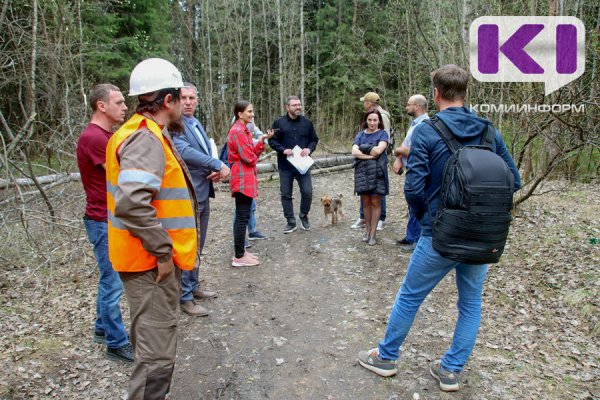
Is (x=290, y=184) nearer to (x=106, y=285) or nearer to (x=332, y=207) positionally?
(x=332, y=207)

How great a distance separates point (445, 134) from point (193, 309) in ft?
10.4

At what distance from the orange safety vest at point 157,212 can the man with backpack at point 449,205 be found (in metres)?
1.55

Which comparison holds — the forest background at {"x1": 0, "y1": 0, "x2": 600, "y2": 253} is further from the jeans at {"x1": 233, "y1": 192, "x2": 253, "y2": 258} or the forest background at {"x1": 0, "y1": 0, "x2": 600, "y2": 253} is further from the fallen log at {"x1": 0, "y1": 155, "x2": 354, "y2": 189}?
the jeans at {"x1": 233, "y1": 192, "x2": 253, "y2": 258}

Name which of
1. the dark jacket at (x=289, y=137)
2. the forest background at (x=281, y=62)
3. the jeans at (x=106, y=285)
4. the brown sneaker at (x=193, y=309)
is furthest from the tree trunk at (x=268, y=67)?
the jeans at (x=106, y=285)

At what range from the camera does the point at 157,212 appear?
94.7 inches

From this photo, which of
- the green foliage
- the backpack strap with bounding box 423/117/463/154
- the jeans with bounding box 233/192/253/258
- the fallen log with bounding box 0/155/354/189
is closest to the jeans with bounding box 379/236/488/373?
the backpack strap with bounding box 423/117/463/154

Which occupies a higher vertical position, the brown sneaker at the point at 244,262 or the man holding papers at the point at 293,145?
the man holding papers at the point at 293,145

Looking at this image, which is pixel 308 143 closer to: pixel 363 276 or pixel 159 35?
pixel 363 276

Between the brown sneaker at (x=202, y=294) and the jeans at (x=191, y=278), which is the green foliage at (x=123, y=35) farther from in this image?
the brown sneaker at (x=202, y=294)

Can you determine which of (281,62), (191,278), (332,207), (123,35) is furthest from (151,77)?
(281,62)

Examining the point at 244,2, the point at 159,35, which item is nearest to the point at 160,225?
the point at 159,35

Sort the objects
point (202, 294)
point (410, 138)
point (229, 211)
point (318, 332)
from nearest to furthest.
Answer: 1. point (318, 332)
2. point (202, 294)
3. point (410, 138)
4. point (229, 211)

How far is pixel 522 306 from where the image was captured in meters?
4.65

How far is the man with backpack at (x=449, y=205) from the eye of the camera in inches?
104
